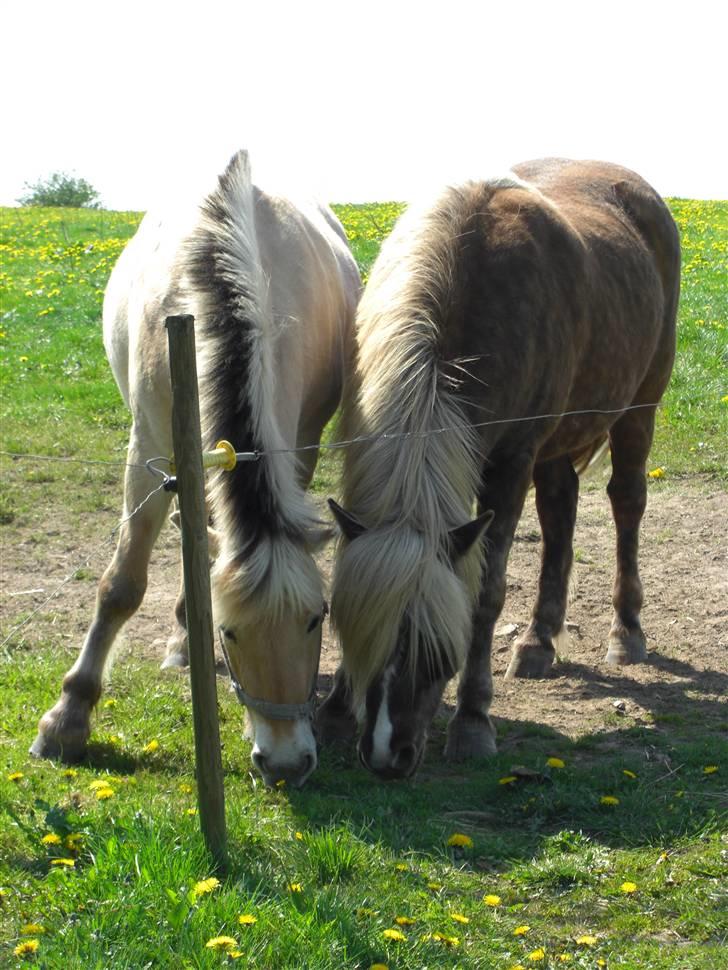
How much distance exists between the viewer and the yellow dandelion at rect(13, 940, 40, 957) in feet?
8.86

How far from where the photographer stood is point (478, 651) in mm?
4621

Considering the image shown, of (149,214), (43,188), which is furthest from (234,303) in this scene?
(43,188)

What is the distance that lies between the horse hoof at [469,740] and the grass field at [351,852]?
0.29 ft

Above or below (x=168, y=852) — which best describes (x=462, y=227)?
above

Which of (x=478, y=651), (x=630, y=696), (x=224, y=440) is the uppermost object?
(x=224, y=440)

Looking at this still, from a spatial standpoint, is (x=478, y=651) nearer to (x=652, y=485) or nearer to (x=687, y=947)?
(x=687, y=947)

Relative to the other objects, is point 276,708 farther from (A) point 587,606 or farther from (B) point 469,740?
(A) point 587,606

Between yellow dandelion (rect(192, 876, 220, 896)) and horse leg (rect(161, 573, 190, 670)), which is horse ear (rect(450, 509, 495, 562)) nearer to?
yellow dandelion (rect(192, 876, 220, 896))

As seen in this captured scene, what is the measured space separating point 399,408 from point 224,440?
2.48ft

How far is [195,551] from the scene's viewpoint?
10.3ft

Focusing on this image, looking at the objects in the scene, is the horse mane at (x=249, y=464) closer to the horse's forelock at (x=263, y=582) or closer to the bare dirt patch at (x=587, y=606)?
the horse's forelock at (x=263, y=582)

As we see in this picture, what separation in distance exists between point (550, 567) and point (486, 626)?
1.43 metres

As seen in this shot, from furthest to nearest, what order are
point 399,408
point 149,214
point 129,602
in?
1. point 149,214
2. point 129,602
3. point 399,408

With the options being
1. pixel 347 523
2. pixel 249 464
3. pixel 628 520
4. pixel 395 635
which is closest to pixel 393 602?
pixel 395 635
